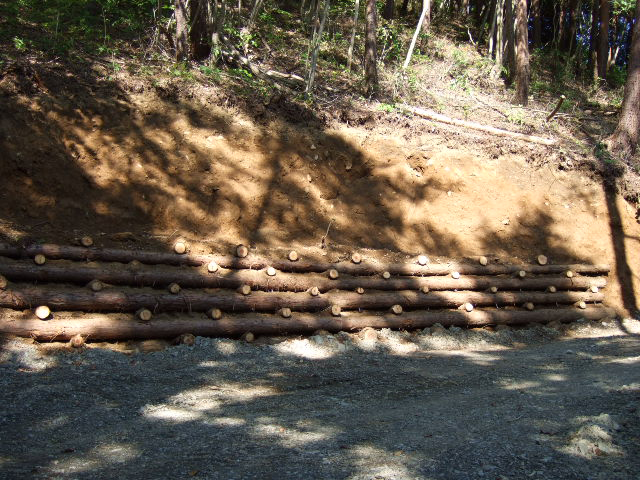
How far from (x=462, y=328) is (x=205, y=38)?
9.01 metres

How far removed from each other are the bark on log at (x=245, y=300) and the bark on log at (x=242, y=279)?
0.17 m

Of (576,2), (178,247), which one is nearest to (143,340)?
(178,247)

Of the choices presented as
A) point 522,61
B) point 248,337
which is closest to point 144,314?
point 248,337

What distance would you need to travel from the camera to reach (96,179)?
9.74m

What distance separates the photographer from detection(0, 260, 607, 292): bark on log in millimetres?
7645

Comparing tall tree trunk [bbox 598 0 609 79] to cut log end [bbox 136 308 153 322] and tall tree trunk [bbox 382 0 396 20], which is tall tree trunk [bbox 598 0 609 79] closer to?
tall tree trunk [bbox 382 0 396 20]

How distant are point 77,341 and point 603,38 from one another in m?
22.5

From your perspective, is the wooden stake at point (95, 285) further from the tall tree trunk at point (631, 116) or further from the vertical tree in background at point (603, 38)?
the vertical tree in background at point (603, 38)

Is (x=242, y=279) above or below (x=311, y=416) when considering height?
above

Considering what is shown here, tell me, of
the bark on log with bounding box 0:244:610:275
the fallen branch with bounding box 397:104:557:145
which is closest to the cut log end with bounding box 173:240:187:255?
the bark on log with bounding box 0:244:610:275

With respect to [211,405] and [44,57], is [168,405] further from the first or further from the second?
[44,57]

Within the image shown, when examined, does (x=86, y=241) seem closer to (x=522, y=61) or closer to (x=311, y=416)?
(x=311, y=416)

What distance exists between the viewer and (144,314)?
24.9 feet

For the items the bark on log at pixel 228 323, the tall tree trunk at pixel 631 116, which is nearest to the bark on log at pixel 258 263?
the bark on log at pixel 228 323
